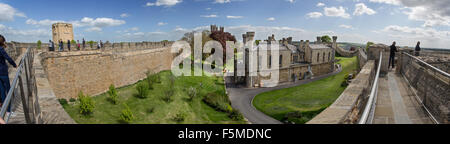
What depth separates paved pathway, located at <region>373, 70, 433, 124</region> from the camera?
4626mm

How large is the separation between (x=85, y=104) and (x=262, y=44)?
21578 mm

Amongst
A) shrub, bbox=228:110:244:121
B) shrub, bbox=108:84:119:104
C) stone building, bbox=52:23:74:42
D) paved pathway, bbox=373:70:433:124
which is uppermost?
stone building, bbox=52:23:74:42

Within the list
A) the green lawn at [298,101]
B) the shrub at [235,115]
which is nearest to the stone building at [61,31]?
the shrub at [235,115]

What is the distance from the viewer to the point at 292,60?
1324 inches

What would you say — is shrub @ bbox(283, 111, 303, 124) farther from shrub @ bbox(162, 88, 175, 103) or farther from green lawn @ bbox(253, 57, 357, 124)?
shrub @ bbox(162, 88, 175, 103)

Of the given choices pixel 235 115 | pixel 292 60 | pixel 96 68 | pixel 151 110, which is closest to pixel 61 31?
pixel 96 68

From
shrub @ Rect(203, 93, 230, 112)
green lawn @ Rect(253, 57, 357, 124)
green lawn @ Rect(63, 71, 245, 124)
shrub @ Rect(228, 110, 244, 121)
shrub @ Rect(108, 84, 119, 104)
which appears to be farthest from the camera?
shrub @ Rect(203, 93, 230, 112)

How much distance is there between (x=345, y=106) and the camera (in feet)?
13.5

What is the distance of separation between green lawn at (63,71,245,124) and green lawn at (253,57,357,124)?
13.9 feet

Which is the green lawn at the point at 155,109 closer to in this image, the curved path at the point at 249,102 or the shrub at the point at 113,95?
the shrub at the point at 113,95

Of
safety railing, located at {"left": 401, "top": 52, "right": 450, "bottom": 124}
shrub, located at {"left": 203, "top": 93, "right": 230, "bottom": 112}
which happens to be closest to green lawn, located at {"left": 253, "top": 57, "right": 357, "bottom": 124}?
shrub, located at {"left": 203, "top": 93, "right": 230, "bottom": 112}

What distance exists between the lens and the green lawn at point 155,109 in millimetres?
13953

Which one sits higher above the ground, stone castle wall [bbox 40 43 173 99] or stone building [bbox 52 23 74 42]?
stone building [bbox 52 23 74 42]
